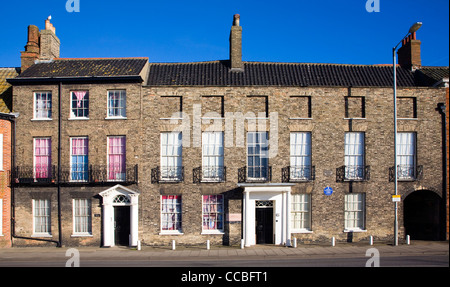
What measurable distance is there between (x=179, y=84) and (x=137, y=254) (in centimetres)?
1037

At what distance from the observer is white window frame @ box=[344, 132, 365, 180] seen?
21859mm

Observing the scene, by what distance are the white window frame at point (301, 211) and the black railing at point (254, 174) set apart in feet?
6.53

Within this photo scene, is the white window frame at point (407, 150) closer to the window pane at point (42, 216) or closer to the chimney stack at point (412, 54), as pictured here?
the chimney stack at point (412, 54)

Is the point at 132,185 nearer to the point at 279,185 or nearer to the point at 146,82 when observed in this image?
the point at 146,82

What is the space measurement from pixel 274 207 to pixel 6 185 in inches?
633

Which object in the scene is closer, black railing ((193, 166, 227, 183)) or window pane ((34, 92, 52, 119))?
black railing ((193, 166, 227, 183))

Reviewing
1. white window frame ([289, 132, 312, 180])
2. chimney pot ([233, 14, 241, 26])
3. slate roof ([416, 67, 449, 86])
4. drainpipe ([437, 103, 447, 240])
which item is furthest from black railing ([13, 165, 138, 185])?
slate roof ([416, 67, 449, 86])

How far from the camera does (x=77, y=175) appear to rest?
2147 centimetres

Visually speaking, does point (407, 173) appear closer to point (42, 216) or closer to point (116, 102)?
point (116, 102)

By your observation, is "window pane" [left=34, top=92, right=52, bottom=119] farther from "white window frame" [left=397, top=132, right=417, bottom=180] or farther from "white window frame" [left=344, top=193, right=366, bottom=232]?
"white window frame" [left=397, top=132, right=417, bottom=180]

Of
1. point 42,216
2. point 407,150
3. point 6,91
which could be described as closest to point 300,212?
point 407,150

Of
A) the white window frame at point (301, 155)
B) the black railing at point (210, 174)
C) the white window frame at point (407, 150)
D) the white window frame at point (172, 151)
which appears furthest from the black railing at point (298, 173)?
the white window frame at point (172, 151)

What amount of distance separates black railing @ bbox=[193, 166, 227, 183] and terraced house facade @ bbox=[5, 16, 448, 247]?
0.20ft

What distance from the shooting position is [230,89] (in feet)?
71.2
